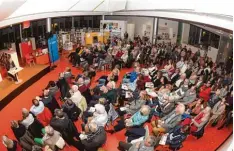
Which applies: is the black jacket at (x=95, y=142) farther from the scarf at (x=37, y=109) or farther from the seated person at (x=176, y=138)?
the scarf at (x=37, y=109)

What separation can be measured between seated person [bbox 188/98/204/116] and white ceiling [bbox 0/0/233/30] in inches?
93.0

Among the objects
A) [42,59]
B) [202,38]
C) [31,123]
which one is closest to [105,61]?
[42,59]

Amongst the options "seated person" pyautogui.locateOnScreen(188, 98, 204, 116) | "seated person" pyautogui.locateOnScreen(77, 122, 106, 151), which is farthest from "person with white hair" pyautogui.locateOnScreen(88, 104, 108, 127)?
"seated person" pyautogui.locateOnScreen(188, 98, 204, 116)

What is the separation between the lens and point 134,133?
18.2 feet

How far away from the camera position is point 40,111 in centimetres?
601

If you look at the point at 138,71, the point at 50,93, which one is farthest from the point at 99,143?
the point at 138,71

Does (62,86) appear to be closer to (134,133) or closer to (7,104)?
(7,104)

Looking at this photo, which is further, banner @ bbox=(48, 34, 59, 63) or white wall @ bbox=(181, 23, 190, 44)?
white wall @ bbox=(181, 23, 190, 44)

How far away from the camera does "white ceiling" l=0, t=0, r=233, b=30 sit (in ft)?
17.3

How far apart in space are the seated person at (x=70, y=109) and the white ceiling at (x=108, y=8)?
2.93 m

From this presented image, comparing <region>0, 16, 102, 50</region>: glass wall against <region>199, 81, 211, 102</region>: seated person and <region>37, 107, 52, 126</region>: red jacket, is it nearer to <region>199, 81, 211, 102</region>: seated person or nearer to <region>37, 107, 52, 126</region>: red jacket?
<region>37, 107, 52, 126</region>: red jacket

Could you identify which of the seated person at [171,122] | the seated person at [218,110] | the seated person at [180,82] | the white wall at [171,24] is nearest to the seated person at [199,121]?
the seated person at [171,122]

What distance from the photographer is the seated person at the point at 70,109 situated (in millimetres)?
6047

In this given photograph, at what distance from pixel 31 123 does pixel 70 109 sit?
1.07 meters
